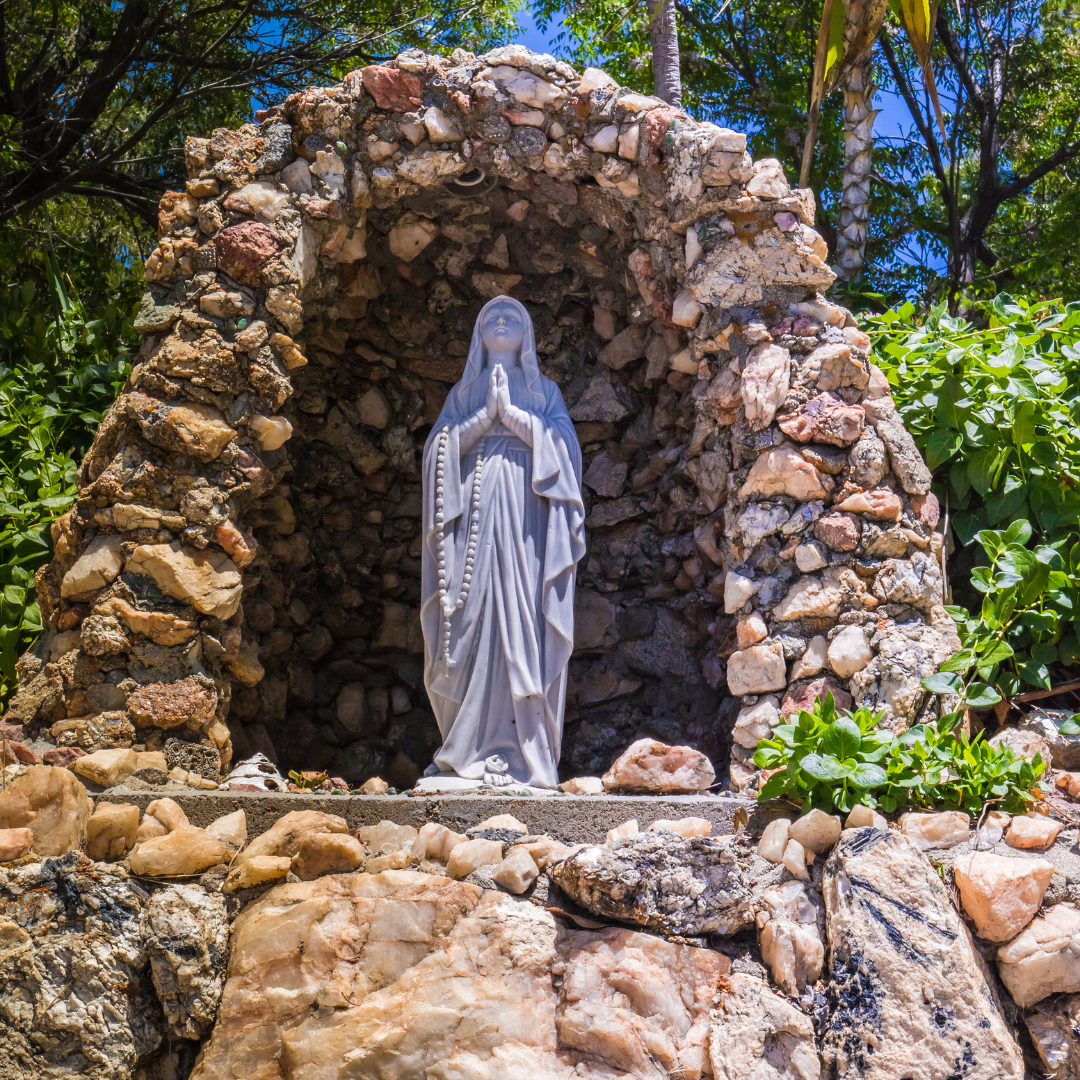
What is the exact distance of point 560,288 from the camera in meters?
5.15

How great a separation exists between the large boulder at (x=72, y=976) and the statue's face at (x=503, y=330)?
94.9 inches

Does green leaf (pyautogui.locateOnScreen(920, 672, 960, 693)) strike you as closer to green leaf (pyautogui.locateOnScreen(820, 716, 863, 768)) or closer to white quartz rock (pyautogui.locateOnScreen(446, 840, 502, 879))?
green leaf (pyautogui.locateOnScreen(820, 716, 863, 768))

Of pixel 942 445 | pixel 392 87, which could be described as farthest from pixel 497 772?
pixel 392 87

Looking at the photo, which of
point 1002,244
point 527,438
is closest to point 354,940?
point 527,438

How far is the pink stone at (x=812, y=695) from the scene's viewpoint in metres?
3.47

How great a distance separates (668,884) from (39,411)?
3.69 meters

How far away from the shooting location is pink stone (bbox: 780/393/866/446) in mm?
3783

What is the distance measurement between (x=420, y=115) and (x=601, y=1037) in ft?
11.3

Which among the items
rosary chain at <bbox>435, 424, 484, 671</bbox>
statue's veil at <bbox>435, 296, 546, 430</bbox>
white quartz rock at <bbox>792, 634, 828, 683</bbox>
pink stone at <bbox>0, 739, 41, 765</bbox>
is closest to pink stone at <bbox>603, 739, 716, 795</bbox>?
white quartz rock at <bbox>792, 634, 828, 683</bbox>

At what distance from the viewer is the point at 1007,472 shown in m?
3.97

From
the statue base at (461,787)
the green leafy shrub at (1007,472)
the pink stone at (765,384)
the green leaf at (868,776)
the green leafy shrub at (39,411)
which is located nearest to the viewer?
the green leaf at (868,776)

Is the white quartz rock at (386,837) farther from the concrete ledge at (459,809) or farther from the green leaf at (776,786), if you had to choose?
the green leaf at (776,786)

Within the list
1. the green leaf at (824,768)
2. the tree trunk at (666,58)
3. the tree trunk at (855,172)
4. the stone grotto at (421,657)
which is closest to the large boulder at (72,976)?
the stone grotto at (421,657)

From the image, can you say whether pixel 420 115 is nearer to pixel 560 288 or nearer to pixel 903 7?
pixel 560 288
